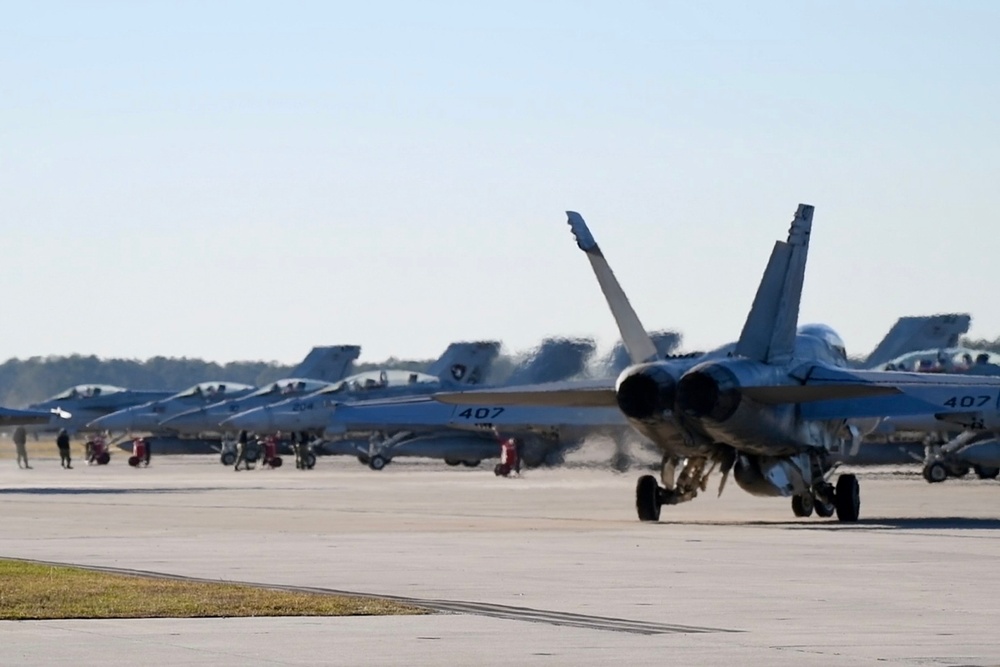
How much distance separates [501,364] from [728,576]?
51.5 m

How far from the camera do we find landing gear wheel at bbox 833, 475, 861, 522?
25.4 metres

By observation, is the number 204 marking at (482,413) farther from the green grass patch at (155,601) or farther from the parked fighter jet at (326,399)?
the green grass patch at (155,601)

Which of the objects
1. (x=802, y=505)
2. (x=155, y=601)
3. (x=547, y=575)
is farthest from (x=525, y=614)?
(x=802, y=505)

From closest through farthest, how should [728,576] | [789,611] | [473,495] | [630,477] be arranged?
1. [789,611]
2. [728,576]
3. [473,495]
4. [630,477]

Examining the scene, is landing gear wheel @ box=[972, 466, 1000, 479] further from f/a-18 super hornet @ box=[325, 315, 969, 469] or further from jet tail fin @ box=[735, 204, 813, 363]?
jet tail fin @ box=[735, 204, 813, 363]

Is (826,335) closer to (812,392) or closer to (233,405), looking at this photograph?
(812,392)

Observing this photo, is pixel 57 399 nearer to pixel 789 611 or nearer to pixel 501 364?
pixel 501 364

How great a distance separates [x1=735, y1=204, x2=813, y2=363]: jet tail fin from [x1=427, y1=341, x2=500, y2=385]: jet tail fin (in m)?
36.5

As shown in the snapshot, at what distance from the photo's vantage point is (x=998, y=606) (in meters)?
Result: 13.3

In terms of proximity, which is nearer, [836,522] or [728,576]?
[728,576]

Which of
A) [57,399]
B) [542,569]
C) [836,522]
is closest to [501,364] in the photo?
[57,399]

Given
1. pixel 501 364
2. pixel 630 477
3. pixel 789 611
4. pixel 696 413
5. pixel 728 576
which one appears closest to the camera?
pixel 789 611

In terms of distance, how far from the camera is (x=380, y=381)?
2345 inches

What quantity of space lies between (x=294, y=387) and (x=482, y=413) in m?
24.0
